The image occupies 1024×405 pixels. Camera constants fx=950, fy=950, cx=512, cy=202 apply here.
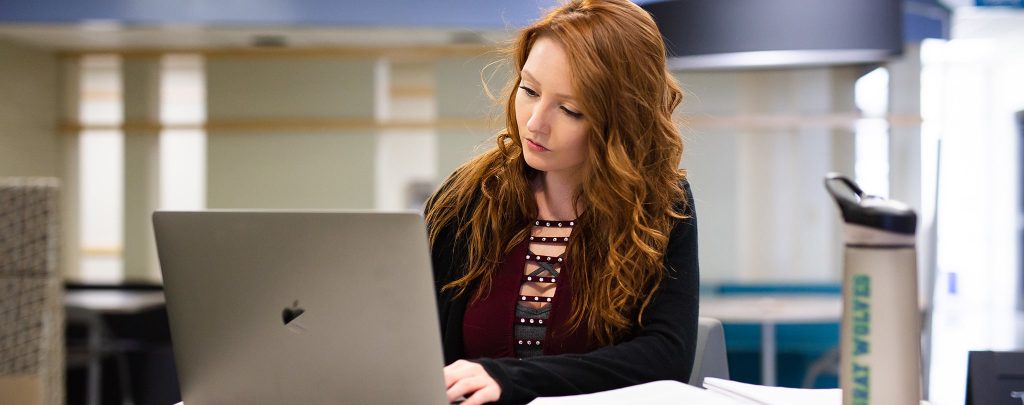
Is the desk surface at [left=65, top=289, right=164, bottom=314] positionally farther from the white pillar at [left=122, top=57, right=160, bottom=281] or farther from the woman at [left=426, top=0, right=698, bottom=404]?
the woman at [left=426, top=0, right=698, bottom=404]

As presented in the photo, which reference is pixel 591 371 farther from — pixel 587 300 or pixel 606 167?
pixel 606 167

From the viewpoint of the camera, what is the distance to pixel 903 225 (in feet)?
3.09

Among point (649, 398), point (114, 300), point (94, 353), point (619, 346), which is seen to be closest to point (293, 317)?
point (649, 398)

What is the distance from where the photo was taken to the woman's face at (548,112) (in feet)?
4.80

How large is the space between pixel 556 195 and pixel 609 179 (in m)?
0.15

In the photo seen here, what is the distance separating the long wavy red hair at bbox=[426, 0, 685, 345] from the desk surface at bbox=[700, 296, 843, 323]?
331cm

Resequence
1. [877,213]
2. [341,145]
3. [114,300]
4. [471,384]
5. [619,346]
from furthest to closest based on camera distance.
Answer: [341,145] < [114,300] < [619,346] < [471,384] < [877,213]

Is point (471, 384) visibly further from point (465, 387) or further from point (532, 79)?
point (532, 79)

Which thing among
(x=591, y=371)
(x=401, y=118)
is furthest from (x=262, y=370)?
(x=401, y=118)

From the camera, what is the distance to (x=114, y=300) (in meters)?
6.33

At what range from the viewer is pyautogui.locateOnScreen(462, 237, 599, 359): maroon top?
154cm

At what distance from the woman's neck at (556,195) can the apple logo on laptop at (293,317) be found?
25.9 inches

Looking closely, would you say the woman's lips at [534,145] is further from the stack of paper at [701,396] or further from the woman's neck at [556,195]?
the stack of paper at [701,396]

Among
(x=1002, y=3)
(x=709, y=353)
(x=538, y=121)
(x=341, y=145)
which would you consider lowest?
(x=709, y=353)
